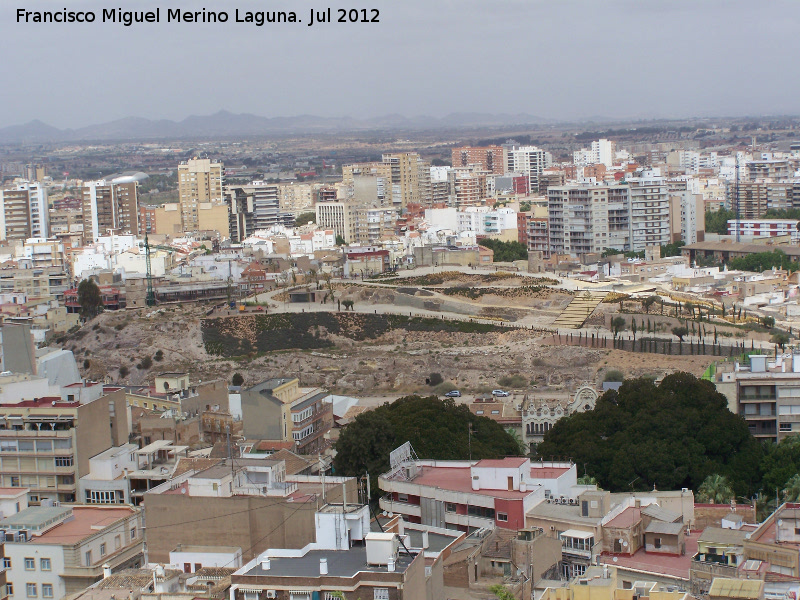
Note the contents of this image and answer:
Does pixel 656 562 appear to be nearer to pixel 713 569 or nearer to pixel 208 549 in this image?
pixel 713 569

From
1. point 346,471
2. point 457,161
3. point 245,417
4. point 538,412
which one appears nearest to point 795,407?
point 538,412

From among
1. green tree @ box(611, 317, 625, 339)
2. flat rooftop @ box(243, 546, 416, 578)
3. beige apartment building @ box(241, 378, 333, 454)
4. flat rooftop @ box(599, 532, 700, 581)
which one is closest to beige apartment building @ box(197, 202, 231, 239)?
green tree @ box(611, 317, 625, 339)

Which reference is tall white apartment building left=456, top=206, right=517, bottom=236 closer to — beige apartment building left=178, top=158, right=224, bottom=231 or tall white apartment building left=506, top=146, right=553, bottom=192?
beige apartment building left=178, top=158, right=224, bottom=231

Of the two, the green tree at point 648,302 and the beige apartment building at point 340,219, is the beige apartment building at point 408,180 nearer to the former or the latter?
the beige apartment building at point 340,219

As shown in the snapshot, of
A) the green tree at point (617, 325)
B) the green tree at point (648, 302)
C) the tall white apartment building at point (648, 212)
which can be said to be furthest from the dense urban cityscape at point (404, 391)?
the green tree at point (617, 325)

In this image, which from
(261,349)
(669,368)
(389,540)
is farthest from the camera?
(261,349)

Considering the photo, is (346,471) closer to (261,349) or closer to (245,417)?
(245,417)

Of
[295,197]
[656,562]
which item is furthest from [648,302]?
[295,197]
